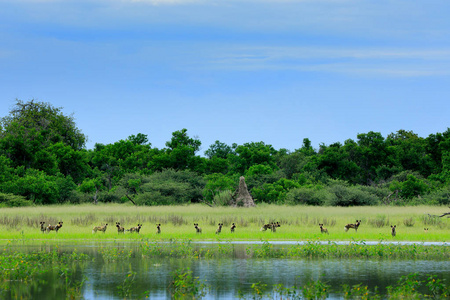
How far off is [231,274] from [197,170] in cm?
6102

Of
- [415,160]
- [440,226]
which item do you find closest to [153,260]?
[440,226]

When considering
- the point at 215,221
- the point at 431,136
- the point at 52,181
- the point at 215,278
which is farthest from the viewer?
the point at 431,136

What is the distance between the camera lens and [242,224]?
114 feet

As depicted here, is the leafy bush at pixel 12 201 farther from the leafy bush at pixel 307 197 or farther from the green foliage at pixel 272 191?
the leafy bush at pixel 307 197

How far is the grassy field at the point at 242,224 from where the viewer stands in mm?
29281

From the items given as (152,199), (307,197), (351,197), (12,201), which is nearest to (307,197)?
(307,197)

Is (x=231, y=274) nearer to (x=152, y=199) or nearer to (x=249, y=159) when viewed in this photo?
(x=152, y=199)

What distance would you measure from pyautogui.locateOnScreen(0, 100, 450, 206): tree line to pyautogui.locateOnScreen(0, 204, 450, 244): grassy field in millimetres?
10916

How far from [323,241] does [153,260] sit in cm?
894

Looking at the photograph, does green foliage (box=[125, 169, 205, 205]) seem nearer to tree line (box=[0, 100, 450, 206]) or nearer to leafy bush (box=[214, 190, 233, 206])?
tree line (box=[0, 100, 450, 206])

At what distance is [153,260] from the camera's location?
21.3 metres

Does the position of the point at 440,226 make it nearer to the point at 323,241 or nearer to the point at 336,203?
the point at 323,241

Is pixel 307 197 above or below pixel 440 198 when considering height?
above

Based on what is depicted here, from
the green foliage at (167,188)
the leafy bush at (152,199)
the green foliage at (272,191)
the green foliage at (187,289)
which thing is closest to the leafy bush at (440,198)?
the green foliage at (272,191)
